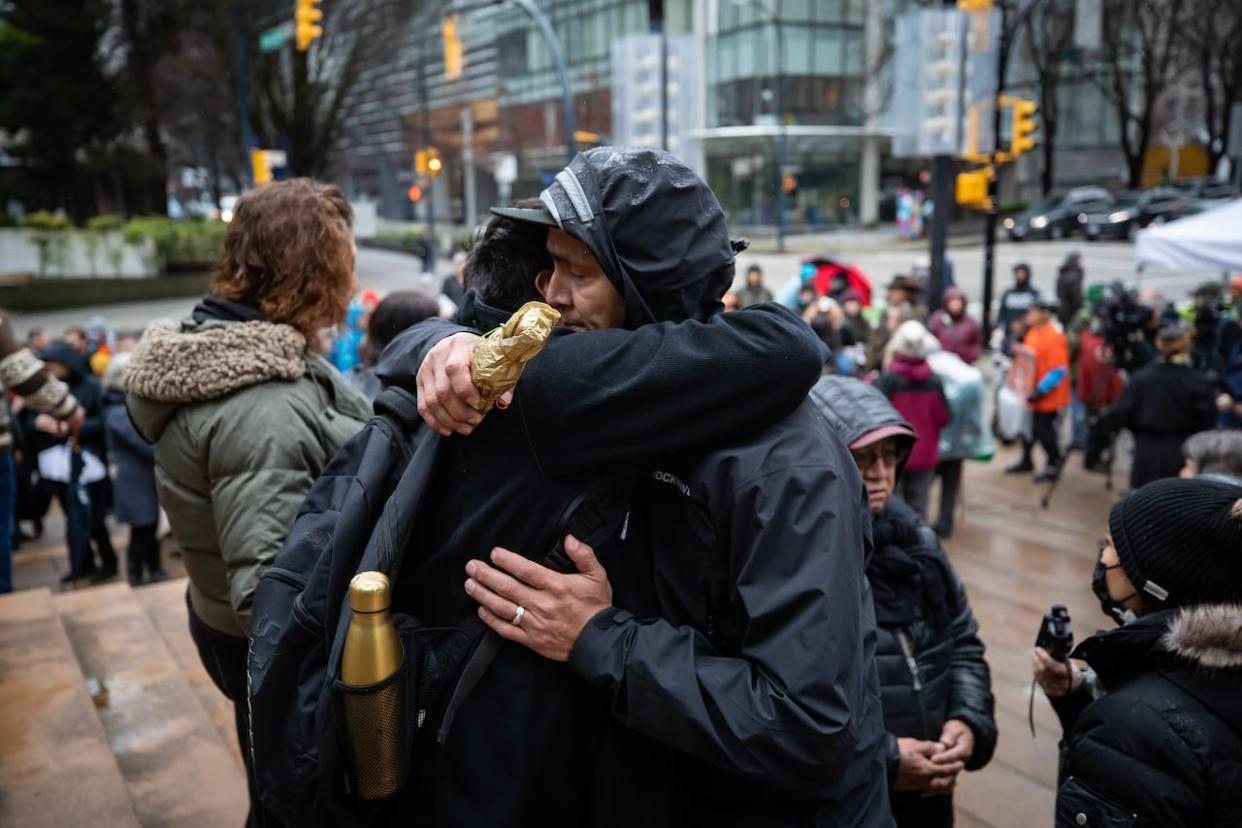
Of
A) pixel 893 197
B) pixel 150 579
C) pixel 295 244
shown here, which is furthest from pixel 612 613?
pixel 893 197

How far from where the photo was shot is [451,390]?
1.42m

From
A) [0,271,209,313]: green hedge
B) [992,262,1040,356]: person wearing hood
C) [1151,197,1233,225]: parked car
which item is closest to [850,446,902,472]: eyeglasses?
[992,262,1040,356]: person wearing hood

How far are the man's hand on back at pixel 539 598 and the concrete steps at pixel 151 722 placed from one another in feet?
7.88

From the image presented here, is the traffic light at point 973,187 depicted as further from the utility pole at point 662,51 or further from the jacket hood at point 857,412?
the jacket hood at point 857,412

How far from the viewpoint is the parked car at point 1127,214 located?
34688mm

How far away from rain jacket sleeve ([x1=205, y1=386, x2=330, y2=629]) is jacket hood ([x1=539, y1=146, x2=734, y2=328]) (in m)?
1.00

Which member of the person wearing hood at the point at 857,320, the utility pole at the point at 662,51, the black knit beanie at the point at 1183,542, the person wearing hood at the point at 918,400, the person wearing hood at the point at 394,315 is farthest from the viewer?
the person wearing hood at the point at 857,320

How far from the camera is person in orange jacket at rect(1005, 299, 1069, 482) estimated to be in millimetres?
9562

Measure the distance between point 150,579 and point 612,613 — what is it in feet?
23.5

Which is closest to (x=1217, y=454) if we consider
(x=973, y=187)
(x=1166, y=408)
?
(x=1166, y=408)

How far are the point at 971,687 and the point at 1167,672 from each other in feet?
2.75

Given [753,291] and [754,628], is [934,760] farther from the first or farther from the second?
[753,291]

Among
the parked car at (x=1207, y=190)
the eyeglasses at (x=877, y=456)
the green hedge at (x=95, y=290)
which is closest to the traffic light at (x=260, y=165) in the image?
the green hedge at (x=95, y=290)

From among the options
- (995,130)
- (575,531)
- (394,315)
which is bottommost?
(575,531)
